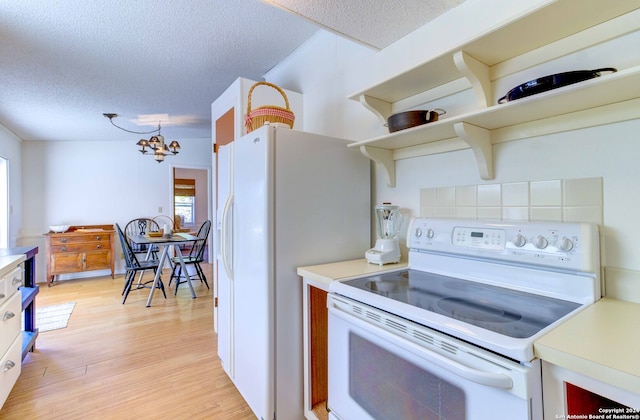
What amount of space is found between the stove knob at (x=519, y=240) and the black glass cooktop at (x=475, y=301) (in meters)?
0.16

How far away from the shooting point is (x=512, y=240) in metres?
1.09

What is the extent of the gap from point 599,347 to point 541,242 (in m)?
0.46

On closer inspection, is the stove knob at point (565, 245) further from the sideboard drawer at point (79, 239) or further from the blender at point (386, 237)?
the sideboard drawer at point (79, 239)

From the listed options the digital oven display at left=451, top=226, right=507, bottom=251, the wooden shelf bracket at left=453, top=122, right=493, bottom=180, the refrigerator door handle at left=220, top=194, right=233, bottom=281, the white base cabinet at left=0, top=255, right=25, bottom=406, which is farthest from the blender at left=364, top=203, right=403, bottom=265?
the white base cabinet at left=0, top=255, right=25, bottom=406

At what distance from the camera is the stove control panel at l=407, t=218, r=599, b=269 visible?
942mm

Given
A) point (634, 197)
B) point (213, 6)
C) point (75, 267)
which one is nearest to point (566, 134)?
point (634, 197)

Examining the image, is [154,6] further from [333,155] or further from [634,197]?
[634,197]

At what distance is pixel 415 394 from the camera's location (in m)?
0.88

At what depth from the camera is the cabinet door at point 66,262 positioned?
421 cm

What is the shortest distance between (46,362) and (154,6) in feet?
8.13

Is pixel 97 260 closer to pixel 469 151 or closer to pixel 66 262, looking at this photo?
pixel 66 262

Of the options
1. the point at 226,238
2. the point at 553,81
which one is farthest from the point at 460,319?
the point at 226,238

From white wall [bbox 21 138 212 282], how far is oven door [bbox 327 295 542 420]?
4928 millimetres

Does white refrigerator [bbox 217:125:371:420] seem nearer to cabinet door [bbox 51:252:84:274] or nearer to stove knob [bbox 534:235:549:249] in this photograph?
stove knob [bbox 534:235:549:249]
